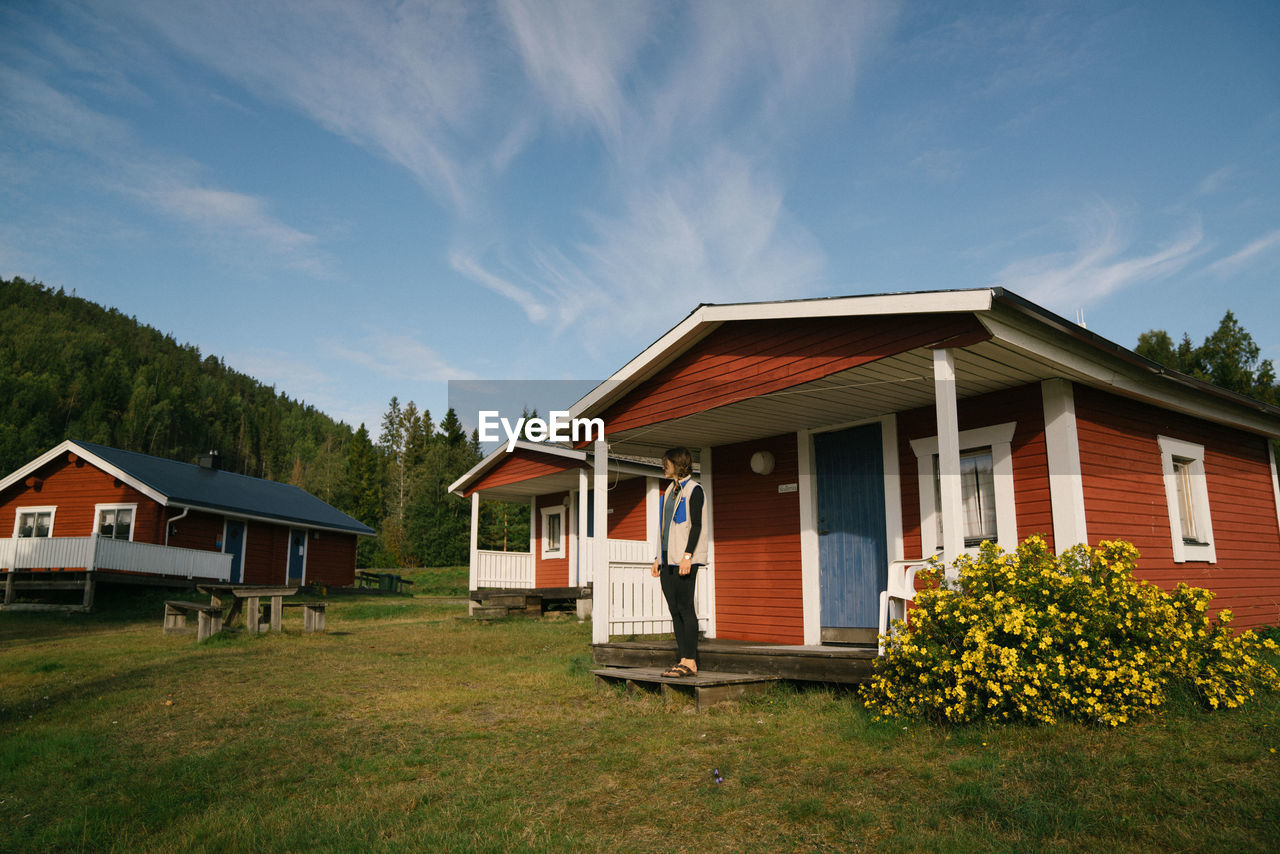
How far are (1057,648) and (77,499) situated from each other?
90.8 feet

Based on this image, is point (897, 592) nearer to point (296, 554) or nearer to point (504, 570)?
point (504, 570)

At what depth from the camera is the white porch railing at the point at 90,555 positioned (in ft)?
A: 63.2

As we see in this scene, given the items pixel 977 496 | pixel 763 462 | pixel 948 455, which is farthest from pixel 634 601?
pixel 948 455

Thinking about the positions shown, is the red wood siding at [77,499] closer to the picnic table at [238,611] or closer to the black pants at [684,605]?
the picnic table at [238,611]

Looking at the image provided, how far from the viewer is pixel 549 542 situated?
67.6 feet

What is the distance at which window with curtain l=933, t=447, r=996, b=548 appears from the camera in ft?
24.9

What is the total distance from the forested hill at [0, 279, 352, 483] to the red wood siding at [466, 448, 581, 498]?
51030 mm

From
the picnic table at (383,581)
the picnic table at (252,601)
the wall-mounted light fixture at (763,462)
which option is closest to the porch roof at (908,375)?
the wall-mounted light fixture at (763,462)

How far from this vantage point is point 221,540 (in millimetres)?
25469

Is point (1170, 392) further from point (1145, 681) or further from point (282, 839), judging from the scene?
point (282, 839)

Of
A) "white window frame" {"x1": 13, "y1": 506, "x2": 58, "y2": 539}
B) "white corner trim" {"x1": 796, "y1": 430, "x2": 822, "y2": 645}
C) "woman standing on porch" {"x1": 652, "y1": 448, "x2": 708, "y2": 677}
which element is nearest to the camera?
"woman standing on porch" {"x1": 652, "y1": 448, "x2": 708, "y2": 677}

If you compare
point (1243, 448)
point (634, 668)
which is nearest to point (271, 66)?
point (634, 668)

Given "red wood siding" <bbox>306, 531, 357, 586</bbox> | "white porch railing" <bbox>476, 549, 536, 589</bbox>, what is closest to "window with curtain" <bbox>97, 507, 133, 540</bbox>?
"red wood siding" <bbox>306, 531, 357, 586</bbox>

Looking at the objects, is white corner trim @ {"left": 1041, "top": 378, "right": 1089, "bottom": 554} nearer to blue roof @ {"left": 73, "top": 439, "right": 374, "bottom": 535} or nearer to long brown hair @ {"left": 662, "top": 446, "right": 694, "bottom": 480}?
long brown hair @ {"left": 662, "top": 446, "right": 694, "bottom": 480}
